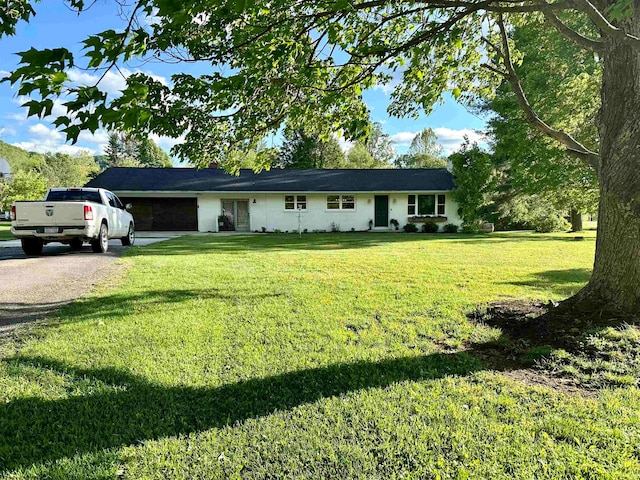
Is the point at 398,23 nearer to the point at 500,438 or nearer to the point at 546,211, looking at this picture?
the point at 500,438

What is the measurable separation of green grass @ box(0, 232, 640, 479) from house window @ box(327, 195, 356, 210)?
17938 mm

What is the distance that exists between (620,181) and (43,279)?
9572 millimetres

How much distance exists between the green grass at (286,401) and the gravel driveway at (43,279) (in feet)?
1.76

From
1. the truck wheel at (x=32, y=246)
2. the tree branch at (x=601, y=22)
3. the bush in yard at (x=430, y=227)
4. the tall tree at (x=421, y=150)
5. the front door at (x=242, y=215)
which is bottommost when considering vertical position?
the truck wheel at (x=32, y=246)

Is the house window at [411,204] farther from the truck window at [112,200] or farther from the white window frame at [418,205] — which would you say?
the truck window at [112,200]

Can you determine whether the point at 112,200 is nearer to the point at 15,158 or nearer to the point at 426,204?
the point at 426,204

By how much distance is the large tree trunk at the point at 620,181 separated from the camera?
4.42 metres

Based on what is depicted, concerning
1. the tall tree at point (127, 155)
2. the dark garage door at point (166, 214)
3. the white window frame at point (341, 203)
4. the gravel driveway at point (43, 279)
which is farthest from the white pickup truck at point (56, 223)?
the tall tree at point (127, 155)

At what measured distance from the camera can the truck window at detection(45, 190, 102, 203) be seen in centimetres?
1202

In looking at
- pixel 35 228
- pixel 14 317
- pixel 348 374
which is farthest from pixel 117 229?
pixel 348 374

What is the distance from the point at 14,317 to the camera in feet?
16.9

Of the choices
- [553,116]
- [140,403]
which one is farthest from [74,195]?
[553,116]

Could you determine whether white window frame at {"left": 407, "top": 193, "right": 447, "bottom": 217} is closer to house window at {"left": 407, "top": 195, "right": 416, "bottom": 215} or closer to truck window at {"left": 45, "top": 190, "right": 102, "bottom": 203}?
house window at {"left": 407, "top": 195, "right": 416, "bottom": 215}

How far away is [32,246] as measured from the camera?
10797mm
